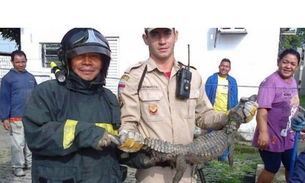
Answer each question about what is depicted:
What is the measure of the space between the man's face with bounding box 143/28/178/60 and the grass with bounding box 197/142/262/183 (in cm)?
321

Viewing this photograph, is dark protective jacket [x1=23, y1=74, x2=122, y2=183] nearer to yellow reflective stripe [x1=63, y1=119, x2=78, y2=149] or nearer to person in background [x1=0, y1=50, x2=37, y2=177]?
yellow reflective stripe [x1=63, y1=119, x2=78, y2=149]

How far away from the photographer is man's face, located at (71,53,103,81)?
1919 millimetres

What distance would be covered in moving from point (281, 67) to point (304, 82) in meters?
16.7

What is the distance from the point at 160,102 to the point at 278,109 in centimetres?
188

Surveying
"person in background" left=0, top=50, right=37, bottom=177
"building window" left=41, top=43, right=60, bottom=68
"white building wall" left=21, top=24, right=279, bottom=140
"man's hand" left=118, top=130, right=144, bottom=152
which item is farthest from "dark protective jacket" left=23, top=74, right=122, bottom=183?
"building window" left=41, top=43, right=60, bottom=68

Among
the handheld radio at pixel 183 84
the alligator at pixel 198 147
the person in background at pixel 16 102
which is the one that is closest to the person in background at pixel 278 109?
the alligator at pixel 198 147

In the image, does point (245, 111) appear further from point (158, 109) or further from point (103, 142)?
point (103, 142)

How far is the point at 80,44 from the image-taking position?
73.1 inches

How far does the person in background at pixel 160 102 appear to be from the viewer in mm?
2240

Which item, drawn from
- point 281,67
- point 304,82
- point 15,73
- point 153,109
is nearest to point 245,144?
point 281,67

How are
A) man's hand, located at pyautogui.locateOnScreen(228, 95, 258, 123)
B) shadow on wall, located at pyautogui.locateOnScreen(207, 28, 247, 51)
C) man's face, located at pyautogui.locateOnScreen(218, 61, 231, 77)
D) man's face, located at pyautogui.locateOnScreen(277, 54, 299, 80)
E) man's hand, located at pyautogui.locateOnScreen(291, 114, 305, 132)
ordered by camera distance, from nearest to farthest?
man's hand, located at pyautogui.locateOnScreen(228, 95, 258, 123) < man's hand, located at pyautogui.locateOnScreen(291, 114, 305, 132) < man's face, located at pyautogui.locateOnScreen(277, 54, 299, 80) < man's face, located at pyautogui.locateOnScreen(218, 61, 231, 77) < shadow on wall, located at pyautogui.locateOnScreen(207, 28, 247, 51)

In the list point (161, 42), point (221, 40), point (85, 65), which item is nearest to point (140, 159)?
point (85, 65)

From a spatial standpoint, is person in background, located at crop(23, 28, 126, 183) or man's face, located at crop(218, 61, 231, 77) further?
man's face, located at crop(218, 61, 231, 77)

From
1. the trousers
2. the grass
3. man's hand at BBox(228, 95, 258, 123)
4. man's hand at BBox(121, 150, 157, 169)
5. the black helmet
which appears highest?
the black helmet
